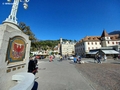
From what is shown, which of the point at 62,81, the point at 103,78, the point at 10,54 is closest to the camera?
the point at 10,54

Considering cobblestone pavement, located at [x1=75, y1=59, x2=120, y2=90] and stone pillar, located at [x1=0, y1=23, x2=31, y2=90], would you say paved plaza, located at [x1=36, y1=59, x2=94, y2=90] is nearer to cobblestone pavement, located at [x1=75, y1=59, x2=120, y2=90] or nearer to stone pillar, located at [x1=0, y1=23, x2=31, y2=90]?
cobblestone pavement, located at [x1=75, y1=59, x2=120, y2=90]

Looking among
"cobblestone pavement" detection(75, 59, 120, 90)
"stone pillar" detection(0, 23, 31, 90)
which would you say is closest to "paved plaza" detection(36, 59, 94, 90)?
"cobblestone pavement" detection(75, 59, 120, 90)

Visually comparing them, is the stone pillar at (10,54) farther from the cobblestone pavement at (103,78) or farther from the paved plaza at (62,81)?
the cobblestone pavement at (103,78)

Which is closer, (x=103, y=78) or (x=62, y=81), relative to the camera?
(x=62, y=81)

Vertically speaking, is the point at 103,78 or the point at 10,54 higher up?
the point at 10,54

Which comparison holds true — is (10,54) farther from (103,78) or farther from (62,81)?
(103,78)

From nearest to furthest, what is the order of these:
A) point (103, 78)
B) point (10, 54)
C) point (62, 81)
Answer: point (10, 54)
point (62, 81)
point (103, 78)

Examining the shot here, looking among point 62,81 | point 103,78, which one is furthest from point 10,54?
point 103,78

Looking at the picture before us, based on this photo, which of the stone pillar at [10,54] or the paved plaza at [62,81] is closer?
the stone pillar at [10,54]

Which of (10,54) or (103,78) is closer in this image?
(10,54)

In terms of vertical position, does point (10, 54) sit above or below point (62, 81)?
above

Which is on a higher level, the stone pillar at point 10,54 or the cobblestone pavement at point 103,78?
the stone pillar at point 10,54

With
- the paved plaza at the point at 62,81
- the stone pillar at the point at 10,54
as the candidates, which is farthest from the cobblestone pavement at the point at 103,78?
the stone pillar at the point at 10,54

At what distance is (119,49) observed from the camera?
3219 centimetres
